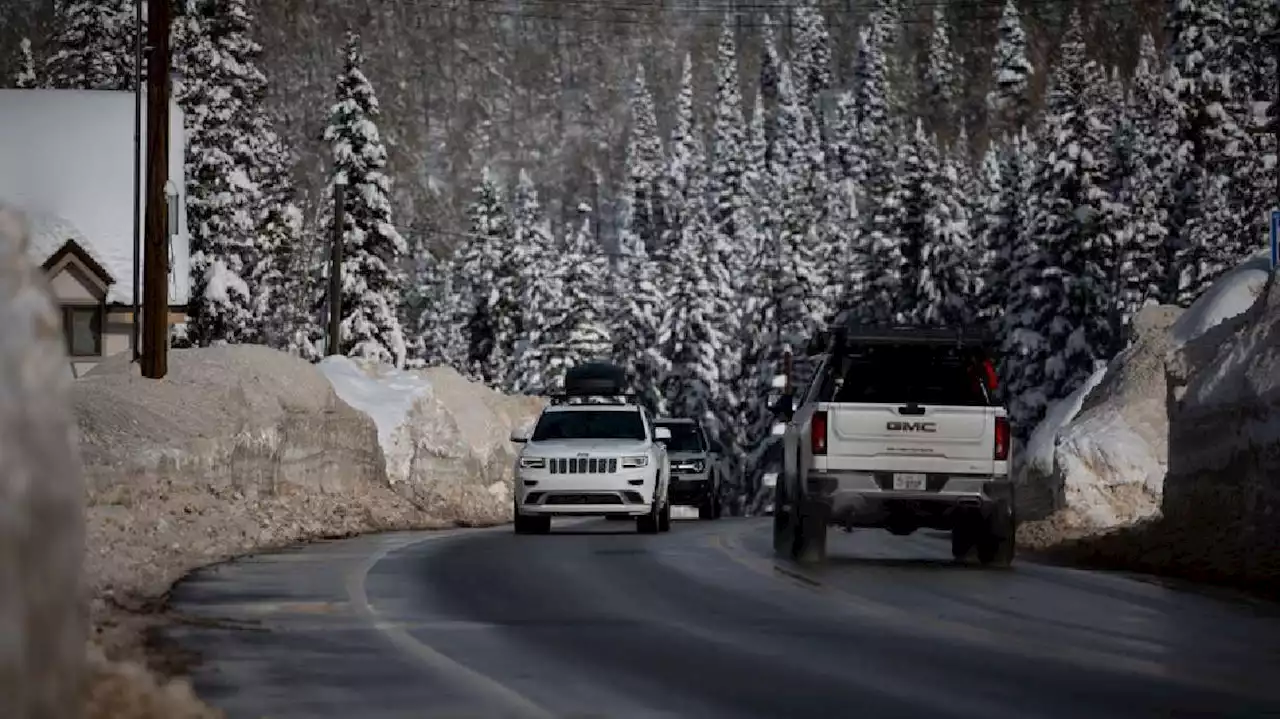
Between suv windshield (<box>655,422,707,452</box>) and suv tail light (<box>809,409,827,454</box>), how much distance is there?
2526cm

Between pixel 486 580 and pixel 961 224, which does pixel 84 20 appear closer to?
pixel 961 224

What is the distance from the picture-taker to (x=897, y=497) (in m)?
22.4

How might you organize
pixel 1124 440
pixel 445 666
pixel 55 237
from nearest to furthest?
pixel 445 666 → pixel 1124 440 → pixel 55 237

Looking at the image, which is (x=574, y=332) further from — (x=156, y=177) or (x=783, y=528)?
(x=783, y=528)

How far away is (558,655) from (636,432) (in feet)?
65.0

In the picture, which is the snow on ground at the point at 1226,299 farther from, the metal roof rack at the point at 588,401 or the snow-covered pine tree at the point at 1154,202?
the snow-covered pine tree at the point at 1154,202

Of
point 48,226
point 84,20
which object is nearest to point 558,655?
point 48,226

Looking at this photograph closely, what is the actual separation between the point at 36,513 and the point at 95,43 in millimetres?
81207

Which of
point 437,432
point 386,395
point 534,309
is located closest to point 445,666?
point 386,395

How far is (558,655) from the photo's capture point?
13.1 metres

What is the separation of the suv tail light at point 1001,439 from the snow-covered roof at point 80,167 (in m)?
39.7

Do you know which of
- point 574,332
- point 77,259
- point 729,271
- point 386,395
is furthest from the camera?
point 729,271

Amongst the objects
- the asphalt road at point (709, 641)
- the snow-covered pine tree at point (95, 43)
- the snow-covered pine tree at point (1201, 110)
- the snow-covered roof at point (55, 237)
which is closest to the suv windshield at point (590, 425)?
the asphalt road at point (709, 641)

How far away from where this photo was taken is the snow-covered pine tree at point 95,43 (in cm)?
8188
